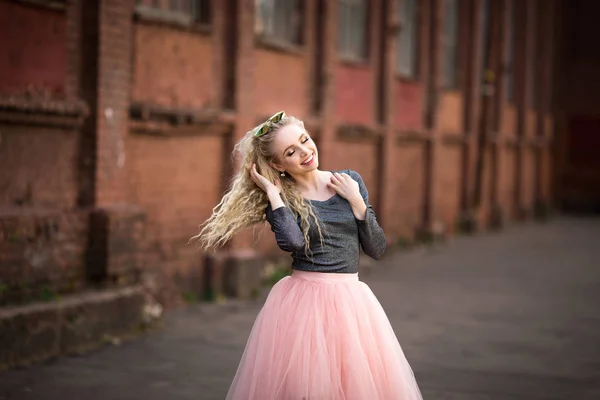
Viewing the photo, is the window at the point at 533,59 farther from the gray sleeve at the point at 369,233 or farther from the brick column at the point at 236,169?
the gray sleeve at the point at 369,233

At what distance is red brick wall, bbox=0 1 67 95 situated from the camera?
723cm

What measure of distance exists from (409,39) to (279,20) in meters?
5.74

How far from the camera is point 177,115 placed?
9359mm

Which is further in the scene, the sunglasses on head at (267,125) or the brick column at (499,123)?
the brick column at (499,123)

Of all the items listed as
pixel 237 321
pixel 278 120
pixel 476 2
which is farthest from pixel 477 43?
pixel 278 120

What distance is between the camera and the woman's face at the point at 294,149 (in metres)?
4.33

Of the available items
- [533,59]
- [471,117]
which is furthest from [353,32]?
[533,59]

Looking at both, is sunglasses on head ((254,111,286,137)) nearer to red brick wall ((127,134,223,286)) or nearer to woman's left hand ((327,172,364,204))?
woman's left hand ((327,172,364,204))

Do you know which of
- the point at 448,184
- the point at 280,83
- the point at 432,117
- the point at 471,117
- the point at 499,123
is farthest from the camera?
the point at 499,123

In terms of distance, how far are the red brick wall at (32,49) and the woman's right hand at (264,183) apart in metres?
3.56

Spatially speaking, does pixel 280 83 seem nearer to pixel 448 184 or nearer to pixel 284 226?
pixel 284 226

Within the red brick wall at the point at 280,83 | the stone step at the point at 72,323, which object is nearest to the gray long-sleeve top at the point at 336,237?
the stone step at the point at 72,323

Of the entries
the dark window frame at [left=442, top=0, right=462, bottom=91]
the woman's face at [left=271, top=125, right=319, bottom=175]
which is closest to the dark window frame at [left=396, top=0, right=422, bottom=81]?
the dark window frame at [left=442, top=0, right=462, bottom=91]

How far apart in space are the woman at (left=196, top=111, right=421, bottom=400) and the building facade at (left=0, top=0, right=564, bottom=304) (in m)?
2.27
